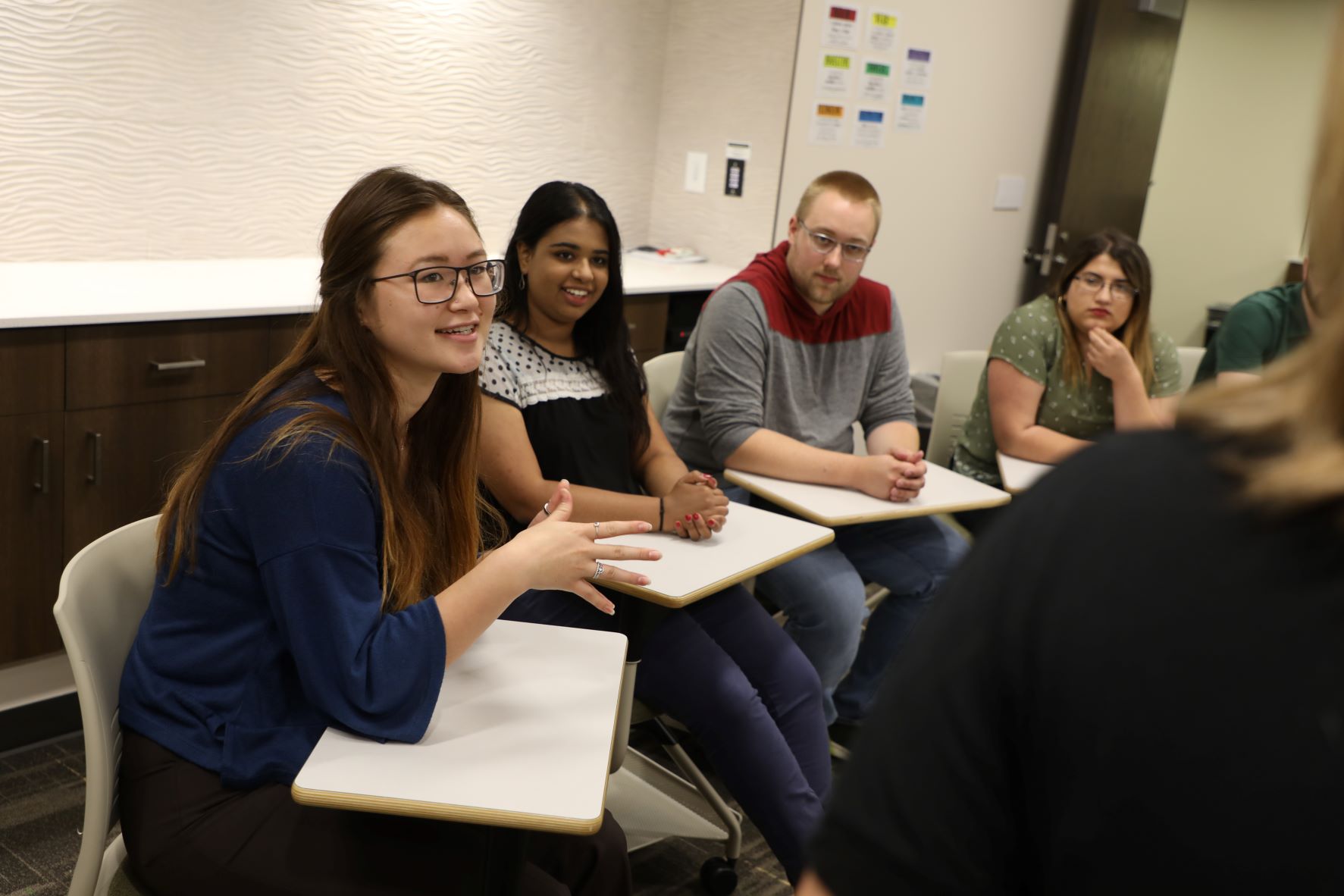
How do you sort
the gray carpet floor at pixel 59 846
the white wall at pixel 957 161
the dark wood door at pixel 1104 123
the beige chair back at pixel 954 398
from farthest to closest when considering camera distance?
1. the dark wood door at pixel 1104 123
2. the white wall at pixel 957 161
3. the beige chair back at pixel 954 398
4. the gray carpet floor at pixel 59 846

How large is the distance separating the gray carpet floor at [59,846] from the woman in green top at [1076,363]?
1.20 m

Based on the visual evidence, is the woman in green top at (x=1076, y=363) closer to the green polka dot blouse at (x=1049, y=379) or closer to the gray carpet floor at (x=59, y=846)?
the green polka dot blouse at (x=1049, y=379)

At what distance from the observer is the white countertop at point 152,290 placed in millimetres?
2383

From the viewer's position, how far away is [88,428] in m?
2.44

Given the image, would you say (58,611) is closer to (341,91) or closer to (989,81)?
(341,91)

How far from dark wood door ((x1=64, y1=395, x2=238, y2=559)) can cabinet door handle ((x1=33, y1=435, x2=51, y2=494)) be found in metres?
0.04

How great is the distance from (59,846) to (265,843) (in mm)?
1100

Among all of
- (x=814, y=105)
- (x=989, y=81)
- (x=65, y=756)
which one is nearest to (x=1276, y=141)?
(x=989, y=81)

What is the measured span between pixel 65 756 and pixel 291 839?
147cm

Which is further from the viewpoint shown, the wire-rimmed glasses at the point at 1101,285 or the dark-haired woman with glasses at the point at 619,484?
the wire-rimmed glasses at the point at 1101,285

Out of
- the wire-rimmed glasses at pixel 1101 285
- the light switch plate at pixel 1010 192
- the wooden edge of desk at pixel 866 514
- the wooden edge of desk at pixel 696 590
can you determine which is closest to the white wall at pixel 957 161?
the light switch plate at pixel 1010 192

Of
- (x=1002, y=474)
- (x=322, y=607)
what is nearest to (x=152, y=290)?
(x=322, y=607)

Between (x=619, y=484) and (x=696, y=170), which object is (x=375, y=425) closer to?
(x=619, y=484)

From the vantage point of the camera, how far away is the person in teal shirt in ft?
9.07
